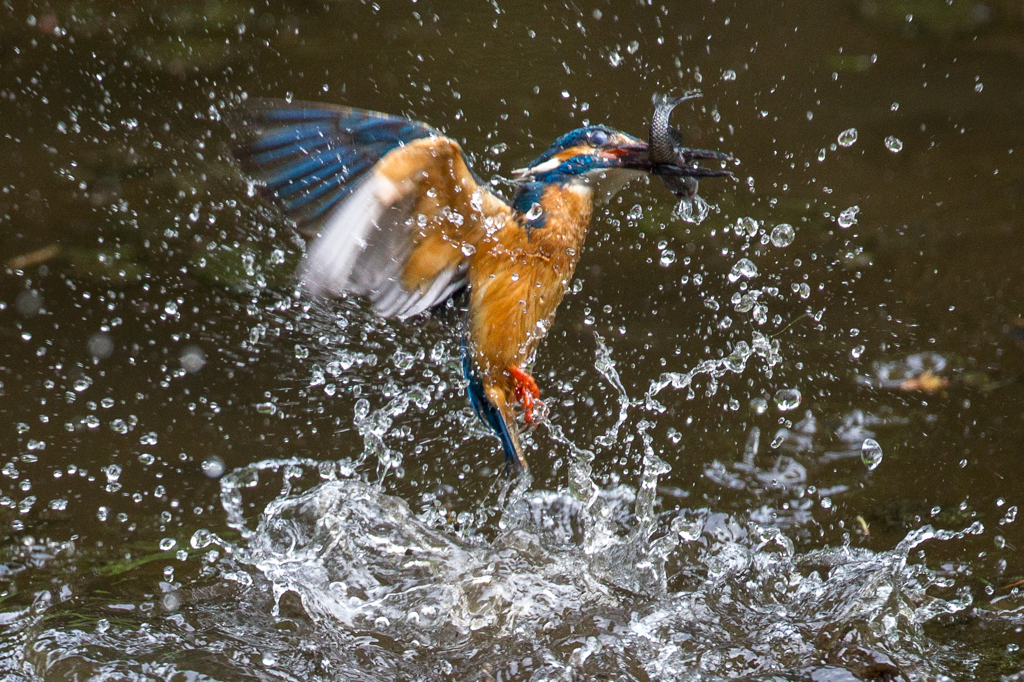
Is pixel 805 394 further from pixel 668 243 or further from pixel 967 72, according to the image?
pixel 967 72

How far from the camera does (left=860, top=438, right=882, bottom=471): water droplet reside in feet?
10.7

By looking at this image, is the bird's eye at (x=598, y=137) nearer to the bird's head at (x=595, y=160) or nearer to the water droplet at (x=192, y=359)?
the bird's head at (x=595, y=160)

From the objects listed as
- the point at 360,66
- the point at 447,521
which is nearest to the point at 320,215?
the point at 447,521

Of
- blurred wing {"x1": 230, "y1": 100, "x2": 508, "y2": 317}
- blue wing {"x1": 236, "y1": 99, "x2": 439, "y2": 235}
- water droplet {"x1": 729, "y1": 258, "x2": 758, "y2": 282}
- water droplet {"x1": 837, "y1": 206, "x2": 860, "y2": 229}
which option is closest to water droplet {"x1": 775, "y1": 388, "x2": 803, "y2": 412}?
water droplet {"x1": 729, "y1": 258, "x2": 758, "y2": 282}

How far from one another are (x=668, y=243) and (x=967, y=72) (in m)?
2.08

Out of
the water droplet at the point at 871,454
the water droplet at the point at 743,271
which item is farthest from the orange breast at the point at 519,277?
the water droplet at the point at 743,271

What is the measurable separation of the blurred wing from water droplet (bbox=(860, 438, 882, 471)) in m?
1.45

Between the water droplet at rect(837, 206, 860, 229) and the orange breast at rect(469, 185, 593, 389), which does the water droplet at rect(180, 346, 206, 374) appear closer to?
the orange breast at rect(469, 185, 593, 389)

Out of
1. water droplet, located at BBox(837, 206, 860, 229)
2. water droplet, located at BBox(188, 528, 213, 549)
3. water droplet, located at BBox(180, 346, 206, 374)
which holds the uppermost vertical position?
water droplet, located at BBox(837, 206, 860, 229)

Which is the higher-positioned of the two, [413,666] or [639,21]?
[639,21]

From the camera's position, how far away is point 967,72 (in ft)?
17.4

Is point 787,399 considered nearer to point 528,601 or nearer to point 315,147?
point 528,601

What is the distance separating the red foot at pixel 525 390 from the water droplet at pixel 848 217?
1874 millimetres

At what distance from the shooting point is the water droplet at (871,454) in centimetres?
326
